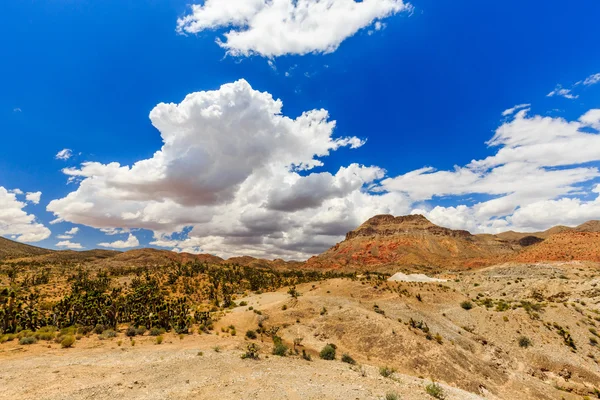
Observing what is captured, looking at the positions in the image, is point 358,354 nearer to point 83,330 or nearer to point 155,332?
point 155,332

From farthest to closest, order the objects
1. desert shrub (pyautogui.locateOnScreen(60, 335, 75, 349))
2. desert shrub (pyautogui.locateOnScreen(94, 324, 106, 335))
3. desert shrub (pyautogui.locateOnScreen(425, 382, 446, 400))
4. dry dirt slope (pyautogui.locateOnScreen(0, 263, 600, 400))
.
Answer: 1. desert shrub (pyautogui.locateOnScreen(94, 324, 106, 335))
2. desert shrub (pyautogui.locateOnScreen(60, 335, 75, 349))
3. desert shrub (pyautogui.locateOnScreen(425, 382, 446, 400))
4. dry dirt slope (pyautogui.locateOnScreen(0, 263, 600, 400))

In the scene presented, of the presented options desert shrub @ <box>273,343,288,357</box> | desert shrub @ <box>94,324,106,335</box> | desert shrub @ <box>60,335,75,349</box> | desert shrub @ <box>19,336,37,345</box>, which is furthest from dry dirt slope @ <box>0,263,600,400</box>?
desert shrub @ <box>94,324,106,335</box>

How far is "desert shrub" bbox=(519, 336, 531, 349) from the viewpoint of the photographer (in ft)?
110

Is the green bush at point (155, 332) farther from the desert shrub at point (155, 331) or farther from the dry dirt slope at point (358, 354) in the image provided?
the dry dirt slope at point (358, 354)

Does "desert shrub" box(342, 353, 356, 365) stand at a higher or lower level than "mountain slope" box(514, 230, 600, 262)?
lower

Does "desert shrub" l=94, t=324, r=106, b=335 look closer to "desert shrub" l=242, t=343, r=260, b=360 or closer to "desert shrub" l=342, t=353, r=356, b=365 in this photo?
"desert shrub" l=242, t=343, r=260, b=360

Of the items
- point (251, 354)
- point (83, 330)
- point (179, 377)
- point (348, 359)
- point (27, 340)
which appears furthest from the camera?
point (83, 330)

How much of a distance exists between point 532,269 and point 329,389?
3553 inches

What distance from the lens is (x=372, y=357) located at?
27609 mm

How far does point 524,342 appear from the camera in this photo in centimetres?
3384

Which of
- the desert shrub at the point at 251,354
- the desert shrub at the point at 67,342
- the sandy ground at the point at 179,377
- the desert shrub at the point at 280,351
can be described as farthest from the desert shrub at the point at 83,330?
the desert shrub at the point at 280,351

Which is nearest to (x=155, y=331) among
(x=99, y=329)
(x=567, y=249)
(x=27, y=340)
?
(x=99, y=329)

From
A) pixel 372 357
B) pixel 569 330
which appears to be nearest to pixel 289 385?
pixel 372 357

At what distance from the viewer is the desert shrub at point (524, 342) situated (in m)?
33.6
